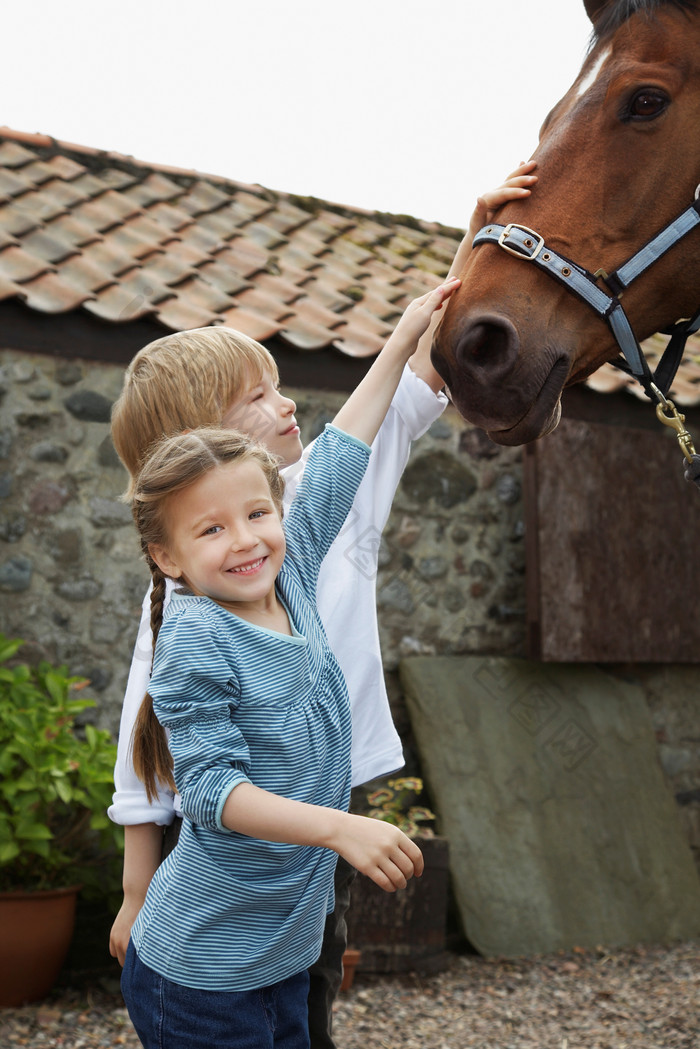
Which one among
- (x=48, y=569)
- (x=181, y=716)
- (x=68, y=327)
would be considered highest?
(x=181, y=716)

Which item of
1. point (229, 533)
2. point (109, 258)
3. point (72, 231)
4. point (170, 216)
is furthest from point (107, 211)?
point (229, 533)

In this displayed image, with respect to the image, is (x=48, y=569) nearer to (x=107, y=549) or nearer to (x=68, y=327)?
(x=107, y=549)

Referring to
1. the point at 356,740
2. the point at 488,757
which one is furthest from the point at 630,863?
the point at 356,740

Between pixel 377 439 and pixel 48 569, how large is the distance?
7.54ft

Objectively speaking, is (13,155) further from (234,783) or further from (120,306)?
(234,783)

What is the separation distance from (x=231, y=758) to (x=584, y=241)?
103cm

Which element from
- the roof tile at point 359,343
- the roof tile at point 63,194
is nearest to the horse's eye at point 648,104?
the roof tile at point 359,343

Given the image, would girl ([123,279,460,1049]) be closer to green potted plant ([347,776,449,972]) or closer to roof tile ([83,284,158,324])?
green potted plant ([347,776,449,972])

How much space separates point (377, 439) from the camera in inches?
62.6

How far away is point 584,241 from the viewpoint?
1605 millimetres

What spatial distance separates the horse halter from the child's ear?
76 centimetres

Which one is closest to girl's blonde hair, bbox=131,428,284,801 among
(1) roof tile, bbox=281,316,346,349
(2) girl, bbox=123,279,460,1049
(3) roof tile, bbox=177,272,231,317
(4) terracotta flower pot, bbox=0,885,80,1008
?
(2) girl, bbox=123,279,460,1049

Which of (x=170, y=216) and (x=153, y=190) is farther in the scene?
(x=153, y=190)

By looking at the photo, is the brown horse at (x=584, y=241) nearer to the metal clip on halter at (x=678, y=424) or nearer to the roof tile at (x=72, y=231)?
the metal clip on halter at (x=678, y=424)
